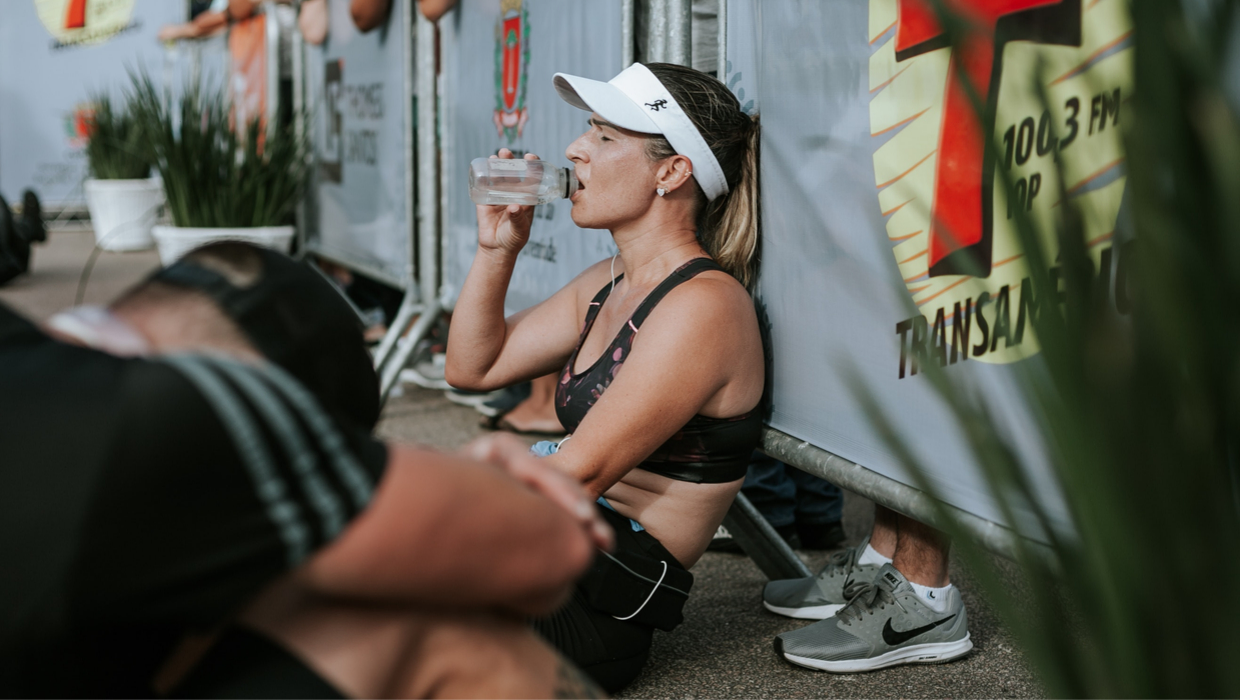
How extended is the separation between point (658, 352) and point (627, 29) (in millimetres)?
987

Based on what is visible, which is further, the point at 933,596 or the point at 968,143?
the point at 933,596

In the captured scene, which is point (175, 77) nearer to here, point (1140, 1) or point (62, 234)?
point (62, 234)

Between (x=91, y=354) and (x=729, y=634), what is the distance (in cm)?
196

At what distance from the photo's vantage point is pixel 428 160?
4.23m

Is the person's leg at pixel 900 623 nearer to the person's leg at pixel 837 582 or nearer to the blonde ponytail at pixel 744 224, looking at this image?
the person's leg at pixel 837 582

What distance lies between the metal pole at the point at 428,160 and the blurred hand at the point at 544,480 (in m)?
3.25

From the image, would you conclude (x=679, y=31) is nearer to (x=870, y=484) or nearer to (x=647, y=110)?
(x=647, y=110)

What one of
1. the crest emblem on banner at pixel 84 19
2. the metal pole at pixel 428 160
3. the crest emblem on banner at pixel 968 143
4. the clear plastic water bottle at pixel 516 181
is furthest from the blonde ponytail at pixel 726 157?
the crest emblem on banner at pixel 84 19

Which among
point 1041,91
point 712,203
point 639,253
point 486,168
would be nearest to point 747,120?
point 712,203

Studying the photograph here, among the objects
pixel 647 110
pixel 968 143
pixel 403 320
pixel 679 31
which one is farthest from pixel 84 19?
pixel 968 143

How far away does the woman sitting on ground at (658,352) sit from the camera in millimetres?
1972

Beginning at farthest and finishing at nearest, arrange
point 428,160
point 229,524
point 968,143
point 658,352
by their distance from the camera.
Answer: point 428,160
point 658,352
point 968,143
point 229,524

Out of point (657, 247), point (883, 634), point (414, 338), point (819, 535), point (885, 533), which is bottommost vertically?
point (819, 535)

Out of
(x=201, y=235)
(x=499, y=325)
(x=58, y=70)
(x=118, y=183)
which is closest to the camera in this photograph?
(x=499, y=325)
